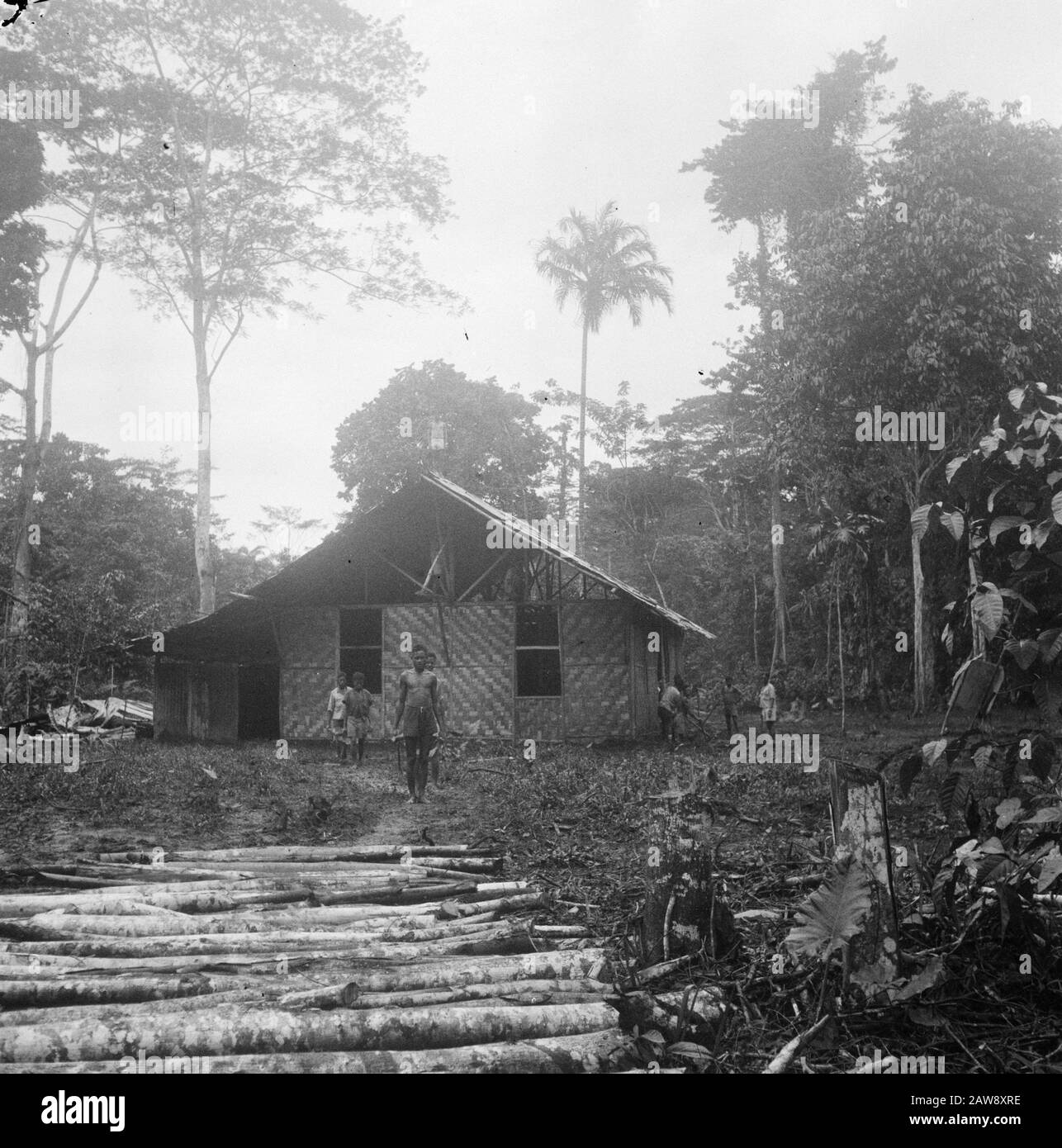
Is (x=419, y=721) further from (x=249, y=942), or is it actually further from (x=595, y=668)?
(x=595, y=668)

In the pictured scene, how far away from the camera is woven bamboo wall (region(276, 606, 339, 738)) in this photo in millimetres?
17469

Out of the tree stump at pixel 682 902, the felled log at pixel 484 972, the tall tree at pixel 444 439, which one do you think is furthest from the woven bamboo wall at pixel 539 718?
the tall tree at pixel 444 439

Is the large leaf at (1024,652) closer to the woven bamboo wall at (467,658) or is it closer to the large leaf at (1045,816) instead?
the large leaf at (1045,816)

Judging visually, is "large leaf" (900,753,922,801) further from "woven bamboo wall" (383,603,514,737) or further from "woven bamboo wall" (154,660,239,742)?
"woven bamboo wall" (154,660,239,742)

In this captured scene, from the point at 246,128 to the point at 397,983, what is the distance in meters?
24.5

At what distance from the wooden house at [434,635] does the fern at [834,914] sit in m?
11.8

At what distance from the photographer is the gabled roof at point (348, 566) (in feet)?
50.9

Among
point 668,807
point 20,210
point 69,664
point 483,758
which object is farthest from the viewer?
point 20,210

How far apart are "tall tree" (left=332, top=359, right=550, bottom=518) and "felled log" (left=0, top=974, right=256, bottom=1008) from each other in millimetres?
26397

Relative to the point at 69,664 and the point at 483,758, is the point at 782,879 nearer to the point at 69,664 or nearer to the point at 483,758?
the point at 483,758

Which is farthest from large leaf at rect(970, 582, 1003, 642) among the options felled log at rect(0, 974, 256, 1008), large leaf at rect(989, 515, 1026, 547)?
felled log at rect(0, 974, 256, 1008)

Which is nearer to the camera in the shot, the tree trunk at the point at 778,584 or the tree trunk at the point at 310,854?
A: the tree trunk at the point at 310,854

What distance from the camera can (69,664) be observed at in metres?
16.5
